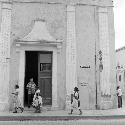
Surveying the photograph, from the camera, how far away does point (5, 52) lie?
49.9ft

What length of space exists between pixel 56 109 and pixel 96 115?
3022mm

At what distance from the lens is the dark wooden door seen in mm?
15789

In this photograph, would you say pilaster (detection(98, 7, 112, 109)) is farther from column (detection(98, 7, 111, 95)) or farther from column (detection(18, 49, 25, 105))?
column (detection(18, 49, 25, 105))

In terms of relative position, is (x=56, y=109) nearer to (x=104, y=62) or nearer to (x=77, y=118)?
(x=77, y=118)

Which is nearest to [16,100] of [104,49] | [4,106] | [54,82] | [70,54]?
[4,106]

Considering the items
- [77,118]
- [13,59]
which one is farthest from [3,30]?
[77,118]

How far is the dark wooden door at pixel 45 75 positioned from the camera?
15789 millimetres

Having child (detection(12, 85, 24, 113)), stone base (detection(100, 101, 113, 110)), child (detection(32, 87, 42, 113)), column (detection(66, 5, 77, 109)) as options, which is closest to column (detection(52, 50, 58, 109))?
column (detection(66, 5, 77, 109))

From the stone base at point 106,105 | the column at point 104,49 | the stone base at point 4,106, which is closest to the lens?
the stone base at point 4,106

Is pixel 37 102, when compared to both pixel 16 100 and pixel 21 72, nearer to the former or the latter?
pixel 16 100

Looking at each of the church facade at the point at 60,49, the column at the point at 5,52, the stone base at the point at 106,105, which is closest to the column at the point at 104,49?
the church facade at the point at 60,49

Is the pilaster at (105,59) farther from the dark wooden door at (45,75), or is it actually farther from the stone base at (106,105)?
the dark wooden door at (45,75)

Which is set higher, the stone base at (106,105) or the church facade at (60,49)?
the church facade at (60,49)

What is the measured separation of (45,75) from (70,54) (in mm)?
1977
